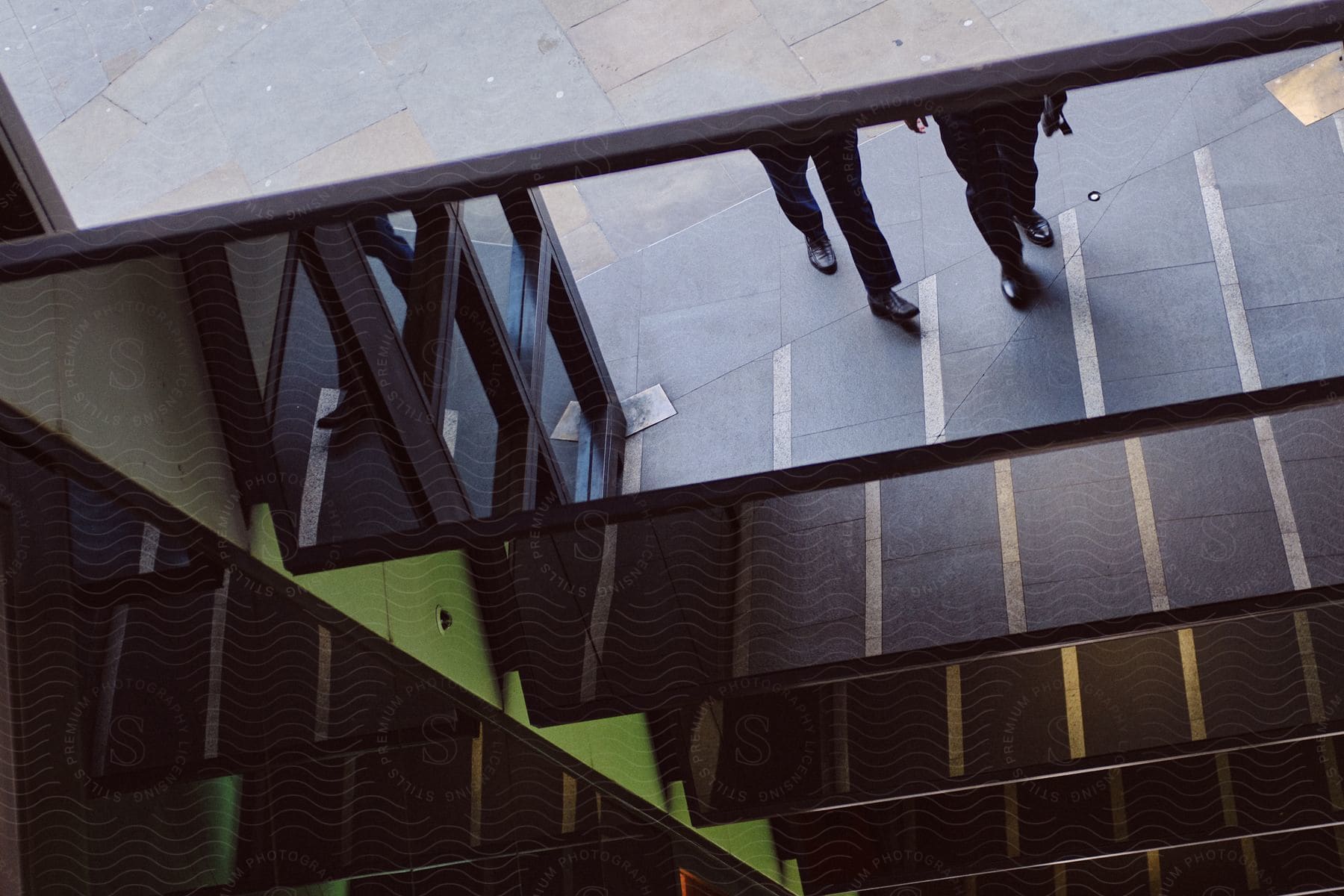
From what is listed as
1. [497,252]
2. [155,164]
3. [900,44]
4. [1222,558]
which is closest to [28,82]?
[155,164]

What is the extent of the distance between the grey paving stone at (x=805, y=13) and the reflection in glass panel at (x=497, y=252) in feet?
5.99

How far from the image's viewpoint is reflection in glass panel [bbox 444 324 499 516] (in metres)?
2.90

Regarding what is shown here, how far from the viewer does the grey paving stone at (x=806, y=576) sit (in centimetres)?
304

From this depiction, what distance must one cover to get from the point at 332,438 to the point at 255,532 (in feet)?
0.86

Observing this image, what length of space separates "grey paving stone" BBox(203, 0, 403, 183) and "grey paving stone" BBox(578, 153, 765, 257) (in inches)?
33.0

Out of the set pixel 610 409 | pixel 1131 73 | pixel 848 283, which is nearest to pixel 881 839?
pixel 610 409

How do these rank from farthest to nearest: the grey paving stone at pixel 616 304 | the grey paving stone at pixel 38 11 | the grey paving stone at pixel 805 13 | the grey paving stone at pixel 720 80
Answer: the grey paving stone at pixel 38 11 → the grey paving stone at pixel 805 13 → the grey paving stone at pixel 720 80 → the grey paving stone at pixel 616 304

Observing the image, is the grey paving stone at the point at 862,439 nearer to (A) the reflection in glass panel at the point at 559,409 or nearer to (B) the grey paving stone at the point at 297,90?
(A) the reflection in glass panel at the point at 559,409

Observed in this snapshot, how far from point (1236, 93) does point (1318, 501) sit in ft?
3.09

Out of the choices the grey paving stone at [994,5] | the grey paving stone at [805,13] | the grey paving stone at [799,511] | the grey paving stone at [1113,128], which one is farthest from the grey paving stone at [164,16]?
the grey paving stone at [1113,128]

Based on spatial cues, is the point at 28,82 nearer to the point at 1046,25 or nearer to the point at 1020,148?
the point at 1046,25

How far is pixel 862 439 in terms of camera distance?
2787 millimetres

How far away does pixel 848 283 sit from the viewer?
2809 mm

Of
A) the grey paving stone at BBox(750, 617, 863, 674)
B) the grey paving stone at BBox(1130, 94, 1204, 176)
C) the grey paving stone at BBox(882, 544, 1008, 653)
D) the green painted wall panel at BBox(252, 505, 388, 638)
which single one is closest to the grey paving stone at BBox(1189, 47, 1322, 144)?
the grey paving stone at BBox(1130, 94, 1204, 176)
